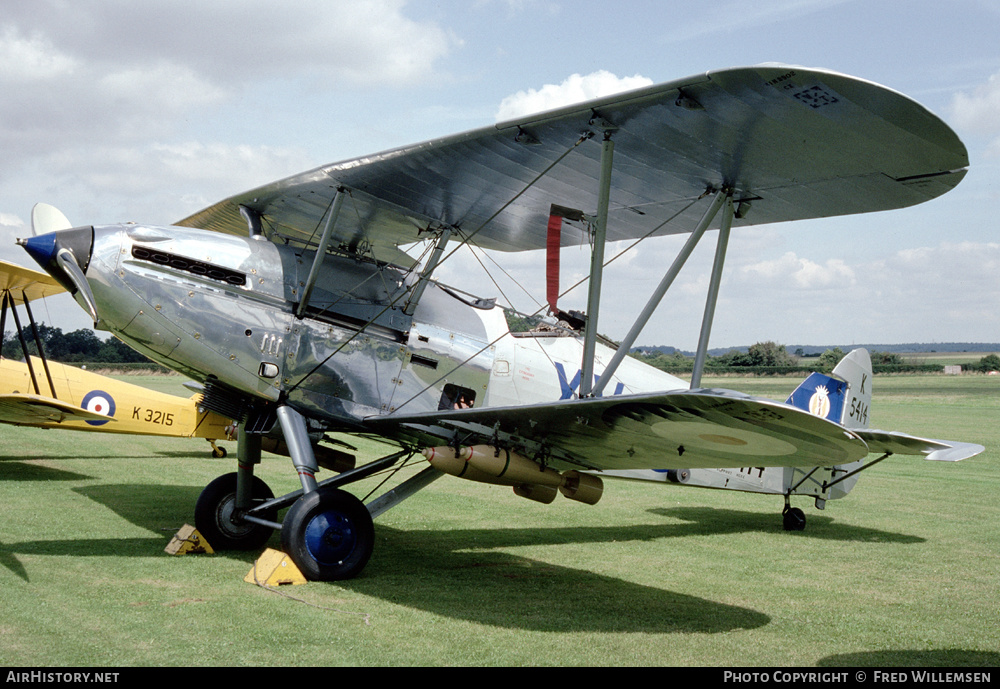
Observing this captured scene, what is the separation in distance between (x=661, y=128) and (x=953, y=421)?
1178 inches

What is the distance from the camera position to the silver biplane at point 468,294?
4.85 meters

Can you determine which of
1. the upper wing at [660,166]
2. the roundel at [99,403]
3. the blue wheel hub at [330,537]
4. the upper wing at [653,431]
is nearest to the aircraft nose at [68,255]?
the upper wing at [660,166]

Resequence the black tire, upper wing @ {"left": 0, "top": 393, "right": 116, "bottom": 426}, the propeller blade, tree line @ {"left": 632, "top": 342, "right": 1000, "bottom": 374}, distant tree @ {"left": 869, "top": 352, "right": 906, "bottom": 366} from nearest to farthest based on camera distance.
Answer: the propeller blade → upper wing @ {"left": 0, "top": 393, "right": 116, "bottom": 426} → the black tire → tree line @ {"left": 632, "top": 342, "right": 1000, "bottom": 374} → distant tree @ {"left": 869, "top": 352, "right": 906, "bottom": 366}

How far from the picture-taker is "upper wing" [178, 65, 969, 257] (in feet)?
15.0

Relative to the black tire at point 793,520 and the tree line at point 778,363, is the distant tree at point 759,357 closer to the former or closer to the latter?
the tree line at point 778,363

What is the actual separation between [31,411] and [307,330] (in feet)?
18.6

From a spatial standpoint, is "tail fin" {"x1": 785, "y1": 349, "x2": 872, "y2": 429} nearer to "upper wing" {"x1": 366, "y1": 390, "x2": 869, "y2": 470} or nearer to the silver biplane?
the silver biplane

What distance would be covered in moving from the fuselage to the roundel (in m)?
7.73

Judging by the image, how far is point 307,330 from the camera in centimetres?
641

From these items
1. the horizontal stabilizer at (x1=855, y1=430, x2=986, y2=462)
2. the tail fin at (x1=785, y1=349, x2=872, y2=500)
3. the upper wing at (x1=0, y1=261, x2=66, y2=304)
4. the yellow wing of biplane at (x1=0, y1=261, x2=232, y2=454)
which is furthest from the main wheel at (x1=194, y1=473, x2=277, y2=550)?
the tail fin at (x1=785, y1=349, x2=872, y2=500)

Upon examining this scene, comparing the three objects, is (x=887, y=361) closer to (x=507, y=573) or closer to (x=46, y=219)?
(x=507, y=573)

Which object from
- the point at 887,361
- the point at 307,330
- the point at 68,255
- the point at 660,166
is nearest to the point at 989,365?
the point at 887,361
